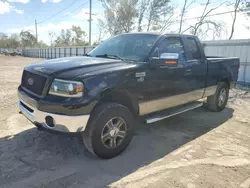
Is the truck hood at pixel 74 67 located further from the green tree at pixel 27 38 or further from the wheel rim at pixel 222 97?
the green tree at pixel 27 38

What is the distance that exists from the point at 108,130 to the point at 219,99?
13.0 feet

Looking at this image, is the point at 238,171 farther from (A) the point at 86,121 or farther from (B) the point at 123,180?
(A) the point at 86,121

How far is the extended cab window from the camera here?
3926 mm

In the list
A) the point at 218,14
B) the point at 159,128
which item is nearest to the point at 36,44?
the point at 218,14

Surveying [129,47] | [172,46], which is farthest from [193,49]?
→ [129,47]

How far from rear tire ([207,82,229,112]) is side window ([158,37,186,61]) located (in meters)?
1.92

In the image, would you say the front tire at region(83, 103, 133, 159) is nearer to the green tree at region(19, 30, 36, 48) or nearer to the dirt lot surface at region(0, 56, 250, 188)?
the dirt lot surface at region(0, 56, 250, 188)

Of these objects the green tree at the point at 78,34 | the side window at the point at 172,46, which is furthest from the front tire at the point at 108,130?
the green tree at the point at 78,34

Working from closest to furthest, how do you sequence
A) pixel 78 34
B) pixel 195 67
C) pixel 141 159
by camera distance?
pixel 141 159, pixel 195 67, pixel 78 34

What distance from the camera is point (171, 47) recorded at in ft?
13.9

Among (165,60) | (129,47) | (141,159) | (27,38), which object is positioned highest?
(27,38)

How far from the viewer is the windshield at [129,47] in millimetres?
3807

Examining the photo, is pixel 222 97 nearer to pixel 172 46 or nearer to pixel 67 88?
pixel 172 46

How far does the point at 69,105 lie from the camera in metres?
2.72
